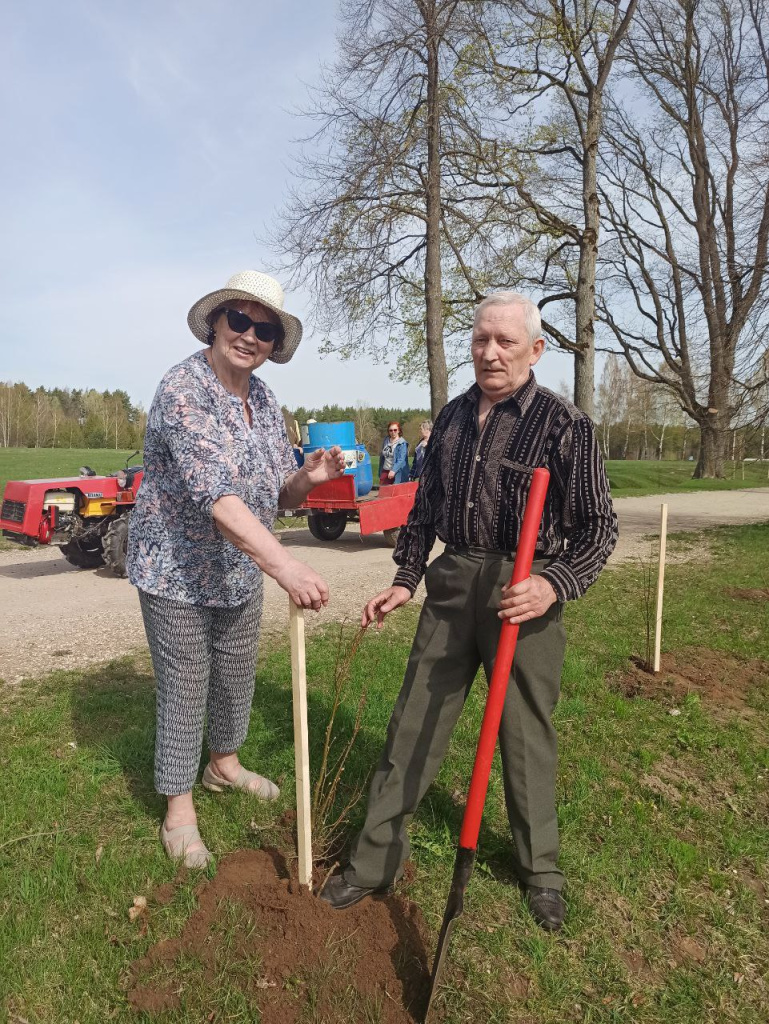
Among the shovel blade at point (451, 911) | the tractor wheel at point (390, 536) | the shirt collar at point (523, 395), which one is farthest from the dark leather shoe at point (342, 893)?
the tractor wheel at point (390, 536)

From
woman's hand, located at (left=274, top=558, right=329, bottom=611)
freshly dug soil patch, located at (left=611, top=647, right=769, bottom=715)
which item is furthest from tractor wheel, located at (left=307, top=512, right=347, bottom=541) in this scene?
woman's hand, located at (left=274, top=558, right=329, bottom=611)

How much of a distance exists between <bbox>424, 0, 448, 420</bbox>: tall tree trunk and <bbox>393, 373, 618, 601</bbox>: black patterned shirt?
11.5 meters

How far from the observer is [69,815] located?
3.08m

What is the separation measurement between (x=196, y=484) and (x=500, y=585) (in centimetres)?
109

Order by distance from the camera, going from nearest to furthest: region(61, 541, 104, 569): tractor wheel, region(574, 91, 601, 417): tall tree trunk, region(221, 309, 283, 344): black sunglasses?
region(221, 309, 283, 344): black sunglasses → region(61, 541, 104, 569): tractor wheel → region(574, 91, 601, 417): tall tree trunk

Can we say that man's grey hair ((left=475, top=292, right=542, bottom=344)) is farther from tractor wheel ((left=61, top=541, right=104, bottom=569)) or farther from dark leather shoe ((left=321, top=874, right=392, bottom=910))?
tractor wheel ((left=61, top=541, right=104, bottom=569))

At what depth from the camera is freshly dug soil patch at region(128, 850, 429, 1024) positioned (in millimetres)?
2088

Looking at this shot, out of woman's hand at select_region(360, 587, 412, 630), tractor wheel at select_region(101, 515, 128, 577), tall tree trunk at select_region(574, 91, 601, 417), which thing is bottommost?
tractor wheel at select_region(101, 515, 128, 577)

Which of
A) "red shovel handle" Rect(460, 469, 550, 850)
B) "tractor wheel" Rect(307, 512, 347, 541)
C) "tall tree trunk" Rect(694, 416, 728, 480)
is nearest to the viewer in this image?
"red shovel handle" Rect(460, 469, 550, 850)

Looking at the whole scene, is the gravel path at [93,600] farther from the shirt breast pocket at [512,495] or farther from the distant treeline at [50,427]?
the distant treeline at [50,427]

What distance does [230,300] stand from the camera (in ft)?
8.84

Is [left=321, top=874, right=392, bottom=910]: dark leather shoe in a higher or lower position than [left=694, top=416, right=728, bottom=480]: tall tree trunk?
lower

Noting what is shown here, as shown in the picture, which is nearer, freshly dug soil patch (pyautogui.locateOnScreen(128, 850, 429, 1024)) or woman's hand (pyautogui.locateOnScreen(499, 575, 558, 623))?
freshly dug soil patch (pyautogui.locateOnScreen(128, 850, 429, 1024))

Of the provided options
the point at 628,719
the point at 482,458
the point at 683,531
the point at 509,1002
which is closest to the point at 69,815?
the point at 509,1002
